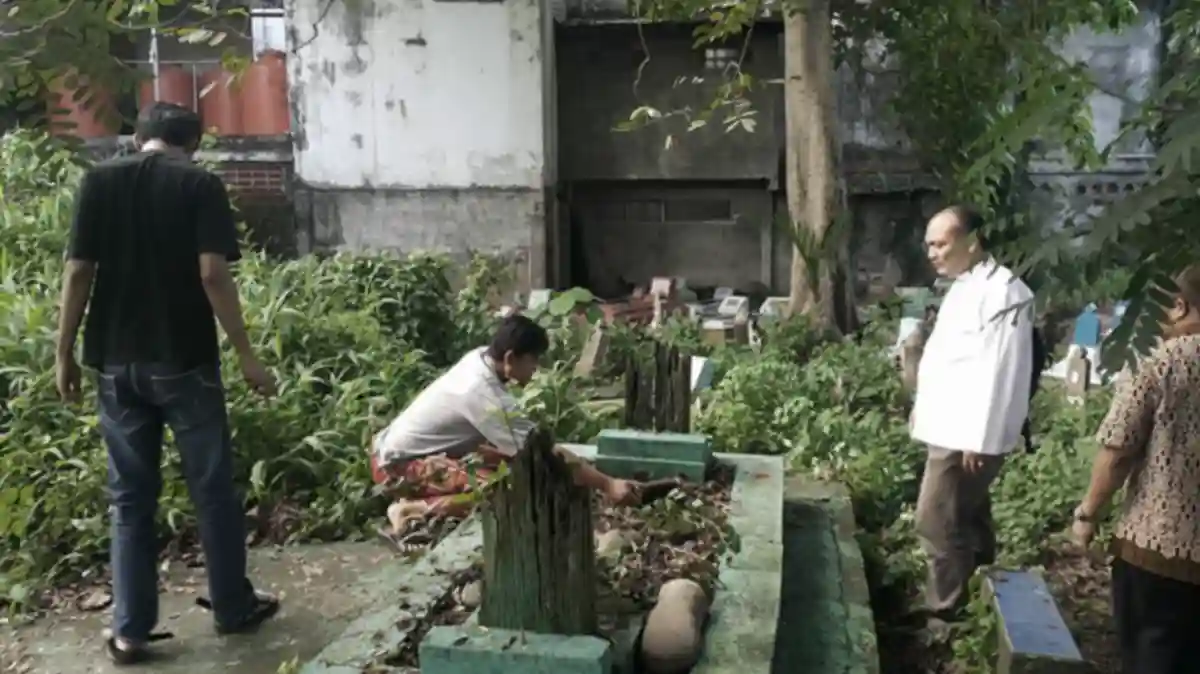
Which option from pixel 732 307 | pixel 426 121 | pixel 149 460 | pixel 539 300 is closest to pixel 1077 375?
pixel 732 307

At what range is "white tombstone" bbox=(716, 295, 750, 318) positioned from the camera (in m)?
10.5

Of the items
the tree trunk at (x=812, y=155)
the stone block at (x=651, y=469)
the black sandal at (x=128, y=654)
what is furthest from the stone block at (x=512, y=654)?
the tree trunk at (x=812, y=155)

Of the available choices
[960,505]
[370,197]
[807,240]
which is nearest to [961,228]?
[960,505]

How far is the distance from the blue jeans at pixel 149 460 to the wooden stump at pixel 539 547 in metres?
1.54

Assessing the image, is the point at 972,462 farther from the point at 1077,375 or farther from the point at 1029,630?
the point at 1077,375

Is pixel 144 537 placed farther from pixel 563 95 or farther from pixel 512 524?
pixel 563 95

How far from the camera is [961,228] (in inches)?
176

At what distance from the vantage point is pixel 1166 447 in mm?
3412

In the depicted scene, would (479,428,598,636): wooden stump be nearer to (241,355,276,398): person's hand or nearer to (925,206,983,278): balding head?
(241,355,276,398): person's hand

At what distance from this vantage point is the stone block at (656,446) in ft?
14.7

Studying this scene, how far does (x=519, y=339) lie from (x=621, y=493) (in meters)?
0.81

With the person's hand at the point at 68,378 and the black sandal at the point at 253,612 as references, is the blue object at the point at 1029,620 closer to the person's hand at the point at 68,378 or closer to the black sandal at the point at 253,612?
the black sandal at the point at 253,612

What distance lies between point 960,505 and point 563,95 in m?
8.95

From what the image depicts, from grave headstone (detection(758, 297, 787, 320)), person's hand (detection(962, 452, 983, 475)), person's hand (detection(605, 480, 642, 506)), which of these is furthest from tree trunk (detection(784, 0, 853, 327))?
person's hand (detection(605, 480, 642, 506))
